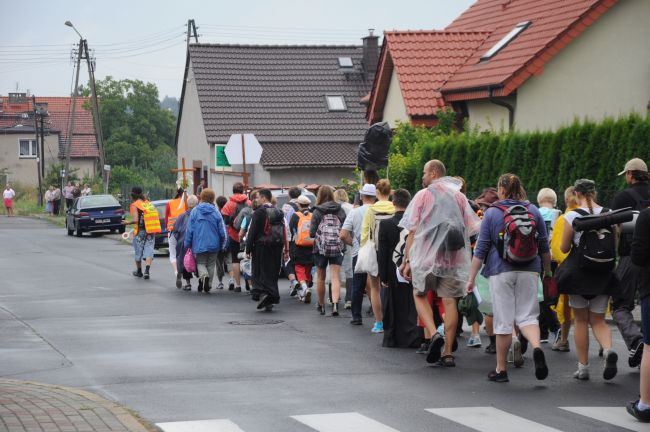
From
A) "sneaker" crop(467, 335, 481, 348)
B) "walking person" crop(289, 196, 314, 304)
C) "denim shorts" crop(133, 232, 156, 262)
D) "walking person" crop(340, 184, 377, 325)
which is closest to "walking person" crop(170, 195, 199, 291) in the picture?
"denim shorts" crop(133, 232, 156, 262)

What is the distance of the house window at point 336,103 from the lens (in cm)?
4922

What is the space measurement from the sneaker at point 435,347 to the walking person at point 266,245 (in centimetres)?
589

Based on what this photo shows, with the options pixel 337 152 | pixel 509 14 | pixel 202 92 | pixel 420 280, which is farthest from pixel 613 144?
pixel 202 92

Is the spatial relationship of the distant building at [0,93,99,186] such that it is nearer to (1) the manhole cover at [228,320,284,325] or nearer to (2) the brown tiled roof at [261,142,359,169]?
(2) the brown tiled roof at [261,142,359,169]

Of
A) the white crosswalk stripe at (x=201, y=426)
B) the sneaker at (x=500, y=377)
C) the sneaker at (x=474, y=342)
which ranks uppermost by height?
the white crosswalk stripe at (x=201, y=426)

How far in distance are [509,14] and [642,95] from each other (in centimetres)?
636

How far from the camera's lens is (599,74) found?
26719 mm

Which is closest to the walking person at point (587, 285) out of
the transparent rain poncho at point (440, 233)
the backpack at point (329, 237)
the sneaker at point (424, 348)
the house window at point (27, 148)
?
the transparent rain poncho at point (440, 233)

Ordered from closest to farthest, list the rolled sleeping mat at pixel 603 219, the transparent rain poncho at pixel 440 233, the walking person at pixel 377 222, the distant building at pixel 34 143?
the rolled sleeping mat at pixel 603 219
the transparent rain poncho at pixel 440 233
the walking person at pixel 377 222
the distant building at pixel 34 143

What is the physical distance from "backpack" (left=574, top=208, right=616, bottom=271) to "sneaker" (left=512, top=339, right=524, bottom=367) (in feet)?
3.86

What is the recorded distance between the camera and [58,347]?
43.1 feet

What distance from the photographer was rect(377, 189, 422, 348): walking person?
1308 cm

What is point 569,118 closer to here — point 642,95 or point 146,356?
point 642,95

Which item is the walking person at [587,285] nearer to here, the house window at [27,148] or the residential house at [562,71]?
the residential house at [562,71]
